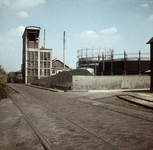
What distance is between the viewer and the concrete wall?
83.2ft

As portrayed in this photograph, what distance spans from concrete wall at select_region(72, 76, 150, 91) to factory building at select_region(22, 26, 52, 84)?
31.8 m

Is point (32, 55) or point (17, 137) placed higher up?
point (32, 55)

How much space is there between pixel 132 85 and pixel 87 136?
23.8m

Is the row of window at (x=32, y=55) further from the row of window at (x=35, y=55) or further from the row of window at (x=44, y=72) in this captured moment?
the row of window at (x=44, y=72)

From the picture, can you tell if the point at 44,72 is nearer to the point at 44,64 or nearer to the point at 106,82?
the point at 44,64

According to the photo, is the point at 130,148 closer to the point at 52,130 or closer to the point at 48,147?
the point at 48,147

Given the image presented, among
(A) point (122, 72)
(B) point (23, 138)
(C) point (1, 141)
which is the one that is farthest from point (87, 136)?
(A) point (122, 72)

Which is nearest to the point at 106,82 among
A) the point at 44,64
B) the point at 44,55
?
the point at 44,64

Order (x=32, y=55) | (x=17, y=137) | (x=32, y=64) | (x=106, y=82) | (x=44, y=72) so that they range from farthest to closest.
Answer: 1. (x=44, y=72)
2. (x=32, y=64)
3. (x=32, y=55)
4. (x=106, y=82)
5. (x=17, y=137)

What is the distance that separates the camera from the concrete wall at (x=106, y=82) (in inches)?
998

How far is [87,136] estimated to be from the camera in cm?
539

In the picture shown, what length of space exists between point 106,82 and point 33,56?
110ft

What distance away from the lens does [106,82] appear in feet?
86.5

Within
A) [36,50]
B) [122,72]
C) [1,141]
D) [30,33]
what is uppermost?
[30,33]
